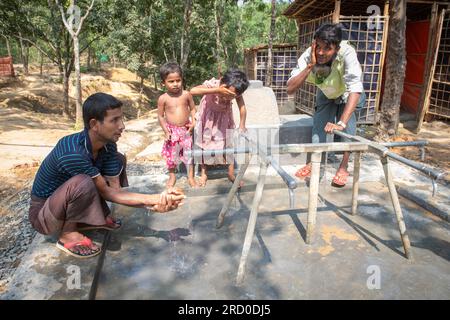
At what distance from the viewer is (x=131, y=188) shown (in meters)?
3.63

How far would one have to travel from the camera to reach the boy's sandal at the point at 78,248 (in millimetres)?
2352

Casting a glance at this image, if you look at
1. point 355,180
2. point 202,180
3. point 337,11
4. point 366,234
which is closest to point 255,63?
point 337,11

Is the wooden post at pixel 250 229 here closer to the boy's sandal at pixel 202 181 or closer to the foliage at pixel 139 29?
the boy's sandal at pixel 202 181

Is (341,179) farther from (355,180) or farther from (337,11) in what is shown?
(337,11)

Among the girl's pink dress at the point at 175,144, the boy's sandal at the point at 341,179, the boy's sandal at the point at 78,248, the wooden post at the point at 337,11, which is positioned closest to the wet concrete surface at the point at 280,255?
the boy's sandal at the point at 78,248

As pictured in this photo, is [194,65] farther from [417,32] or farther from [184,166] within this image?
[184,166]

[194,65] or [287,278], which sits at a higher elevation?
[194,65]

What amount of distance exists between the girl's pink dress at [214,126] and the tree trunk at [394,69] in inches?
139

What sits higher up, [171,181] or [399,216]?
[399,216]

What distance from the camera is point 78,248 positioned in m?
2.38

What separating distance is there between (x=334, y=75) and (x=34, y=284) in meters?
3.06

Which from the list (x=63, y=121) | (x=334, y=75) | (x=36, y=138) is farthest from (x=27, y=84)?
(x=334, y=75)

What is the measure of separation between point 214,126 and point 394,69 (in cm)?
383
